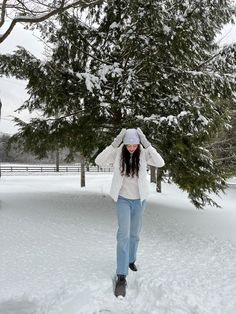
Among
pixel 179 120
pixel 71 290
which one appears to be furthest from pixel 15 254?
pixel 179 120

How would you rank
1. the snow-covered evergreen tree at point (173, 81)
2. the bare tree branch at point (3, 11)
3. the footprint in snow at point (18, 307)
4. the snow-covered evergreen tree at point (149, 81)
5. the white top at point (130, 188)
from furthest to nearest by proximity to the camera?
1. the snow-covered evergreen tree at point (149, 81)
2. the snow-covered evergreen tree at point (173, 81)
3. the bare tree branch at point (3, 11)
4. the white top at point (130, 188)
5. the footprint in snow at point (18, 307)

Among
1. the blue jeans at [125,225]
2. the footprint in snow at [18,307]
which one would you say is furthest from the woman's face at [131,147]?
the footprint in snow at [18,307]

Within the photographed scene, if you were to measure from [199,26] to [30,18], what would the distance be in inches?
189

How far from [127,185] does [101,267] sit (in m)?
1.38

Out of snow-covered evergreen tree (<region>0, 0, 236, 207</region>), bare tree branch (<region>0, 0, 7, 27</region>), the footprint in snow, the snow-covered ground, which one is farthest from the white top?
bare tree branch (<region>0, 0, 7, 27</region>)

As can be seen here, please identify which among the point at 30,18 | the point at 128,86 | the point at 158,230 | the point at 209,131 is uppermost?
the point at 30,18

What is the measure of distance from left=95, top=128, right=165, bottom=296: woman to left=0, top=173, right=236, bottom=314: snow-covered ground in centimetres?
46

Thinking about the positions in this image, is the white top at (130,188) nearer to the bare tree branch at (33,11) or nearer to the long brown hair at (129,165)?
the long brown hair at (129,165)

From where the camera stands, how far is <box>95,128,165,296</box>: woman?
480 cm

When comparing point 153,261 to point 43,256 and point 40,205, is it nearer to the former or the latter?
point 43,256

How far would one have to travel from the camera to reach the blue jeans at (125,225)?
4.74m

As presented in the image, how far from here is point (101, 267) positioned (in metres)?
5.41

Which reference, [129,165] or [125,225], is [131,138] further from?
[125,225]

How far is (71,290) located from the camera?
454 centimetres
